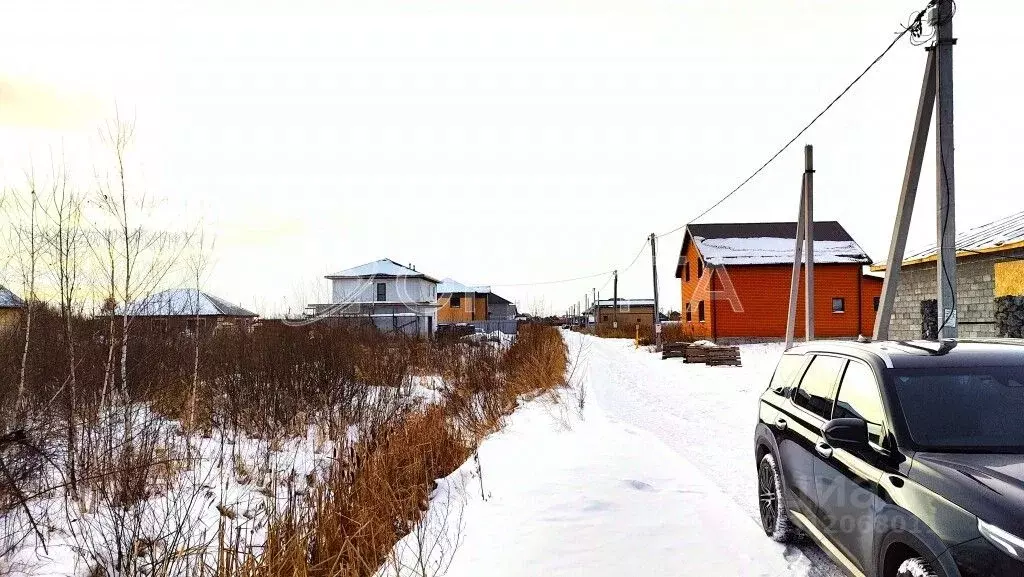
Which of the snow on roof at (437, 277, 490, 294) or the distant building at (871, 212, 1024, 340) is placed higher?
the snow on roof at (437, 277, 490, 294)

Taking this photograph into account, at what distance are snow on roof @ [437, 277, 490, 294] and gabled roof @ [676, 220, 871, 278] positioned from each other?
133 ft

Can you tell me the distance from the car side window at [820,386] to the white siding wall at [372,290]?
46082mm

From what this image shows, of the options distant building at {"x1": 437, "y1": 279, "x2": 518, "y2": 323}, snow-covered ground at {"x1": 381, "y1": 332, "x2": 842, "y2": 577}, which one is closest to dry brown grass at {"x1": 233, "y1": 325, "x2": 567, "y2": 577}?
snow-covered ground at {"x1": 381, "y1": 332, "x2": 842, "y2": 577}

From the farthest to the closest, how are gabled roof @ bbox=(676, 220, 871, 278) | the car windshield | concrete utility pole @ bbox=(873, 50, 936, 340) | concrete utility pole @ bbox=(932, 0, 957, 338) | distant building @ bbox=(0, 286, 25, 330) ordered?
1. gabled roof @ bbox=(676, 220, 871, 278)
2. distant building @ bbox=(0, 286, 25, 330)
3. concrete utility pole @ bbox=(873, 50, 936, 340)
4. concrete utility pole @ bbox=(932, 0, 957, 338)
5. the car windshield

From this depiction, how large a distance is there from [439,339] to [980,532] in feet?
69.6

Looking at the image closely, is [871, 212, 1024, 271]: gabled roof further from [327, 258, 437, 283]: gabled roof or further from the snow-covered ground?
[327, 258, 437, 283]: gabled roof

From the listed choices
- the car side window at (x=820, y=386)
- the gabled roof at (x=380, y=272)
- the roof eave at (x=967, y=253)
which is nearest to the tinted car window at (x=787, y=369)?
the car side window at (x=820, y=386)

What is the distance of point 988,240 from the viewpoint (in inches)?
570

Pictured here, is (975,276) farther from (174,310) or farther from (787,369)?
(174,310)

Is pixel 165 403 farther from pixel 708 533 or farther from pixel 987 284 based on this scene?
pixel 987 284

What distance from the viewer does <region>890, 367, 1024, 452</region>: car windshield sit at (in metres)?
2.96

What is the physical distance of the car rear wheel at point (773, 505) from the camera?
14.1ft

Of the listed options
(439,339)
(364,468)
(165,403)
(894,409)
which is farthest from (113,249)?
(439,339)

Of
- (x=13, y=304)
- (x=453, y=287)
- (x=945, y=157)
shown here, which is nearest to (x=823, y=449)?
(x=945, y=157)
